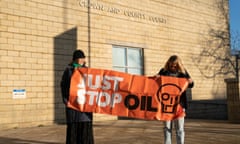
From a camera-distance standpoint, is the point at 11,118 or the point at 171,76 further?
the point at 11,118

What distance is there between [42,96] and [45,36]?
209 centimetres

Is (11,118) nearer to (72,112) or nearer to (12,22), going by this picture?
(12,22)

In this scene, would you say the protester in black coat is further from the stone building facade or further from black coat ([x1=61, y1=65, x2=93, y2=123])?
the stone building facade

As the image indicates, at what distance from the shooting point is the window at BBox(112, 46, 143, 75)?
46.6 ft

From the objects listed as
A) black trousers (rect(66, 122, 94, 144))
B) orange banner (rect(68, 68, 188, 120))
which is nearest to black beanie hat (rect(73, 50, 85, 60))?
orange banner (rect(68, 68, 188, 120))

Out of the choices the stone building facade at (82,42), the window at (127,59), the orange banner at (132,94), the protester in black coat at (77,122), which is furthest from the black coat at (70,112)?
the window at (127,59)

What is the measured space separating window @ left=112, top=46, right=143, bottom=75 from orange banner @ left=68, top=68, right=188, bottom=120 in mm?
7858

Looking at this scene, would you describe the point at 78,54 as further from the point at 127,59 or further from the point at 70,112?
the point at 127,59

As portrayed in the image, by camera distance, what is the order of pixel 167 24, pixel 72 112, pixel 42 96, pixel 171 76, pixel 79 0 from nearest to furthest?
1. pixel 72 112
2. pixel 171 76
3. pixel 42 96
4. pixel 79 0
5. pixel 167 24

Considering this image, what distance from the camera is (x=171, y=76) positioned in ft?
19.6

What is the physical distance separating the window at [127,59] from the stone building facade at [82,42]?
0.14 ft

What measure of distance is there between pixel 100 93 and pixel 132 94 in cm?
60

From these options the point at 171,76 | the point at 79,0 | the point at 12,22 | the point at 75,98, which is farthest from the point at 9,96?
the point at 171,76

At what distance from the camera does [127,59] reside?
14.7m
